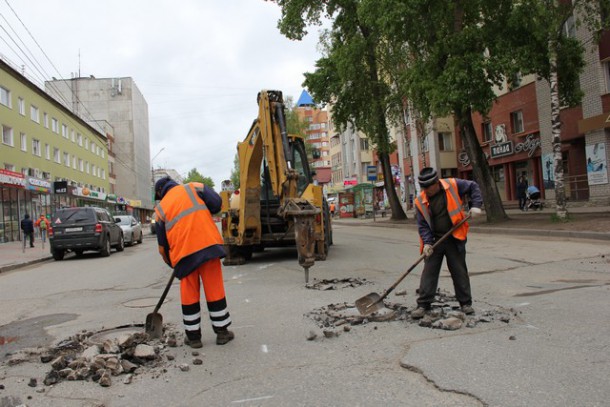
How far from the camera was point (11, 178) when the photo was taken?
24.4 meters

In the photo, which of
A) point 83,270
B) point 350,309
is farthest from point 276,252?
point 350,309

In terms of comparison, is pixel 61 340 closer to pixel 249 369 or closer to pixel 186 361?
pixel 186 361

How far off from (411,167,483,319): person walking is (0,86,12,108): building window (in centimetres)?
3170

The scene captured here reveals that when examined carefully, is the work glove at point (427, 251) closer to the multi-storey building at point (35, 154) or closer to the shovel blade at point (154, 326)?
the shovel blade at point (154, 326)

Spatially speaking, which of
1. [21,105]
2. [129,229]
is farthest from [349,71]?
[21,105]

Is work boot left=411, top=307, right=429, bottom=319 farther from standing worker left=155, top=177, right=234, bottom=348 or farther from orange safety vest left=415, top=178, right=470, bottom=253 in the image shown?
standing worker left=155, top=177, right=234, bottom=348

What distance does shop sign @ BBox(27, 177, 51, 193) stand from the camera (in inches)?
1069

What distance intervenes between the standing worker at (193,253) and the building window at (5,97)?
3071cm

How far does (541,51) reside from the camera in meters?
16.5

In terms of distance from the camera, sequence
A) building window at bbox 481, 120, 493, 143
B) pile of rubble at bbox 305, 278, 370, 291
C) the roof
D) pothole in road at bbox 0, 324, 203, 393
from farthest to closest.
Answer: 1. building window at bbox 481, 120, 493, 143
2. the roof
3. pile of rubble at bbox 305, 278, 370, 291
4. pothole in road at bbox 0, 324, 203, 393

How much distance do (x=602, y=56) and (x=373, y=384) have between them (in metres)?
22.2

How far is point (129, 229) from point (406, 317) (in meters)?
20.0

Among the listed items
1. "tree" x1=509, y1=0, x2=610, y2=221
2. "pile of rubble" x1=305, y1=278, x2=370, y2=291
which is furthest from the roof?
"pile of rubble" x1=305, y1=278, x2=370, y2=291

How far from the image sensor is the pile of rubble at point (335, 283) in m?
7.42
